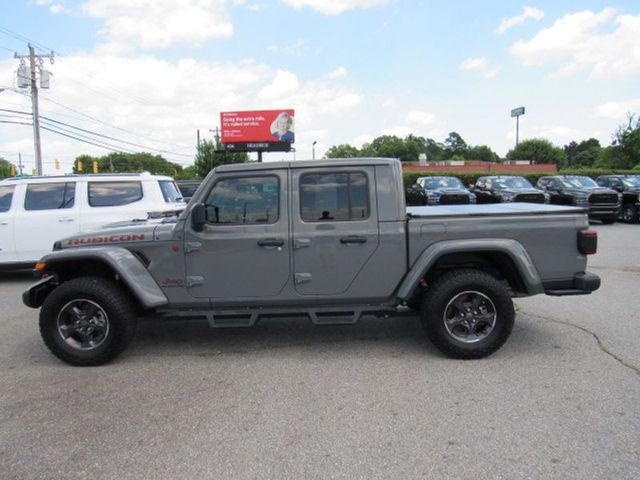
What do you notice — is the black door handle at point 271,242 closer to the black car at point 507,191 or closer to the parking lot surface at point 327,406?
the parking lot surface at point 327,406

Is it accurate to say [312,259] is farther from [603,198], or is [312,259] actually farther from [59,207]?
[603,198]

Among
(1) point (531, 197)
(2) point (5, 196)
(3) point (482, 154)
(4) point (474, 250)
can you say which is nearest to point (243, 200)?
(4) point (474, 250)

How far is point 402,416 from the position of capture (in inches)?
141

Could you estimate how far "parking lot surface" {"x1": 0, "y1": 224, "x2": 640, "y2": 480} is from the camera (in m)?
3.03

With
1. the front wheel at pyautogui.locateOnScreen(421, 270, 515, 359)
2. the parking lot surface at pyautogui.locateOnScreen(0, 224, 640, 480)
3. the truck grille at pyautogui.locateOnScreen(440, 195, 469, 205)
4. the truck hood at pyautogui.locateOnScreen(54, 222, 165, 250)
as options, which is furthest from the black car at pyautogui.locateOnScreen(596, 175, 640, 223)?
the truck hood at pyautogui.locateOnScreen(54, 222, 165, 250)

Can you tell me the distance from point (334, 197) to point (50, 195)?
20.8 ft

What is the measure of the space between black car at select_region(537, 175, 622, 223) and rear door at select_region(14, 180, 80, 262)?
15.0 metres

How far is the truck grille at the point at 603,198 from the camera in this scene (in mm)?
17016

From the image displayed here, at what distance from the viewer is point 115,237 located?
471cm

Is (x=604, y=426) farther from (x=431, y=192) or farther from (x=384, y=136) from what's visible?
(x=384, y=136)

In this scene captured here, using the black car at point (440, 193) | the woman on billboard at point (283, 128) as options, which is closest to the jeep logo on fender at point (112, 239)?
the black car at point (440, 193)

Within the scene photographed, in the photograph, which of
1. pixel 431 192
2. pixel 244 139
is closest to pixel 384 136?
pixel 244 139

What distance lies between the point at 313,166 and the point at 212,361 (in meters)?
2.06

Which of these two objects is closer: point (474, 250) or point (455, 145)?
point (474, 250)
